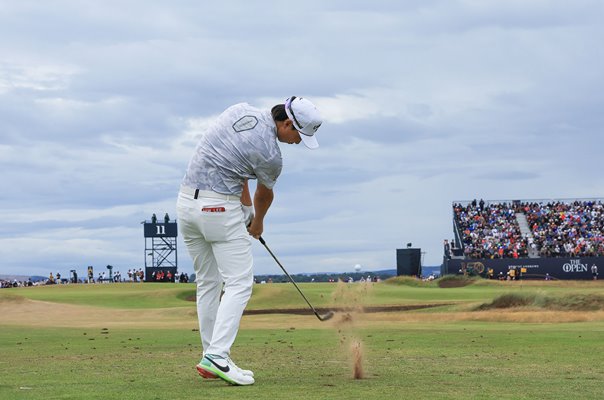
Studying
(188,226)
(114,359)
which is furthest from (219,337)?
(114,359)

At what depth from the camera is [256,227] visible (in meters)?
9.62

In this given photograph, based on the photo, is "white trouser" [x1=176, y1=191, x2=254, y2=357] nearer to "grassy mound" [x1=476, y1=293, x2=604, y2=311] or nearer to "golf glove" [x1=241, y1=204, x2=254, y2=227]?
"golf glove" [x1=241, y1=204, x2=254, y2=227]

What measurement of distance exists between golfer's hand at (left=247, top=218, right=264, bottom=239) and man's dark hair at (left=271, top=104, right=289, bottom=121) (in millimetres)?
1116

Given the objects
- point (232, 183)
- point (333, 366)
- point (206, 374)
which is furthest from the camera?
point (333, 366)

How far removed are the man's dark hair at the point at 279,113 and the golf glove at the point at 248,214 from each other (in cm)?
97

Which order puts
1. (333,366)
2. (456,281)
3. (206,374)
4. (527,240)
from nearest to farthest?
1. (206,374)
2. (333,366)
3. (456,281)
4. (527,240)

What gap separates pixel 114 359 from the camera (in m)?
12.8

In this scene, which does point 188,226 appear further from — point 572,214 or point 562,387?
point 572,214

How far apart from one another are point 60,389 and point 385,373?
3543 millimetres

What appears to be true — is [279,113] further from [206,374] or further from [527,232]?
[527,232]

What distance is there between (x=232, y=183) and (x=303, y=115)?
97 centimetres

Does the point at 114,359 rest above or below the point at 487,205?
below

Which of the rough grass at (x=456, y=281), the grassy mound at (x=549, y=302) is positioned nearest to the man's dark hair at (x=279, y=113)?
the grassy mound at (x=549, y=302)

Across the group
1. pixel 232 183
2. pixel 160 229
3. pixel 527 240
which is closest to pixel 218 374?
pixel 232 183
